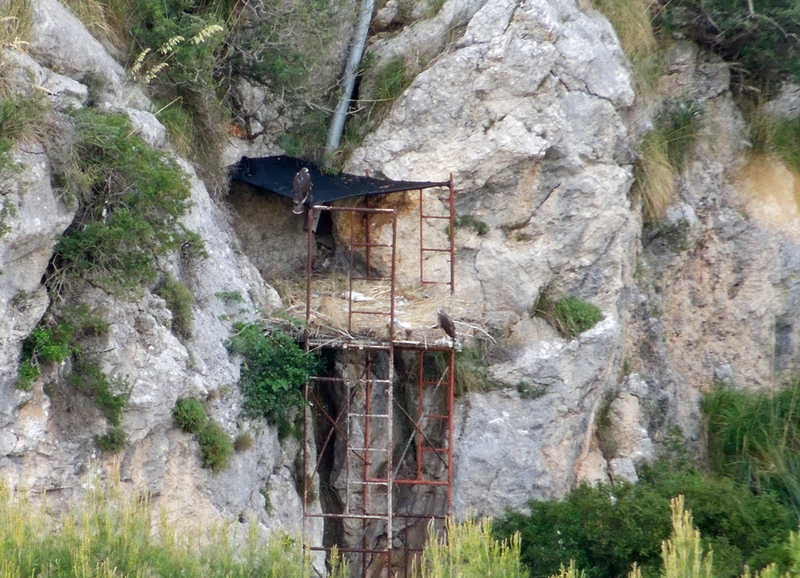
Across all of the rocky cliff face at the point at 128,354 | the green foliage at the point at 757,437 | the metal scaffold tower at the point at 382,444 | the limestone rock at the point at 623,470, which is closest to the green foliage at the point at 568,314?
the metal scaffold tower at the point at 382,444

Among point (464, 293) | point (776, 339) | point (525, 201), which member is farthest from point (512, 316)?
point (776, 339)

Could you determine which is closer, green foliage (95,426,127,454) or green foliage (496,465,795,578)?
green foliage (95,426,127,454)

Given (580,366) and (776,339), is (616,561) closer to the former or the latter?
(580,366)

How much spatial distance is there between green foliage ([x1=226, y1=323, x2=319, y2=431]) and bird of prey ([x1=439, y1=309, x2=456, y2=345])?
4.58 ft

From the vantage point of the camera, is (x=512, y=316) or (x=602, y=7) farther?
(x=602, y=7)

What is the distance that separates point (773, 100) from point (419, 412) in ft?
23.9

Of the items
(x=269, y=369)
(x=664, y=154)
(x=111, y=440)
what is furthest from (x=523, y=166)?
(x=111, y=440)

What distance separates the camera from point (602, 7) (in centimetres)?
1293

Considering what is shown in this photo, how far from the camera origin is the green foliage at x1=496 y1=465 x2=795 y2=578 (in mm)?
9500

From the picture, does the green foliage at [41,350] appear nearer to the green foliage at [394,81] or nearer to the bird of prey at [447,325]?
the bird of prey at [447,325]

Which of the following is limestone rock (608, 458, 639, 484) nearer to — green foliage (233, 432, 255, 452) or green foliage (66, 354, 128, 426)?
green foliage (233, 432, 255, 452)

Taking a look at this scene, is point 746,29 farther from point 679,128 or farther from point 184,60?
point 184,60

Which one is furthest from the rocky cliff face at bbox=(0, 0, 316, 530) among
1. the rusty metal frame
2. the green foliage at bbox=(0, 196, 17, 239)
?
the rusty metal frame

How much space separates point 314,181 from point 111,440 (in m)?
4.10
